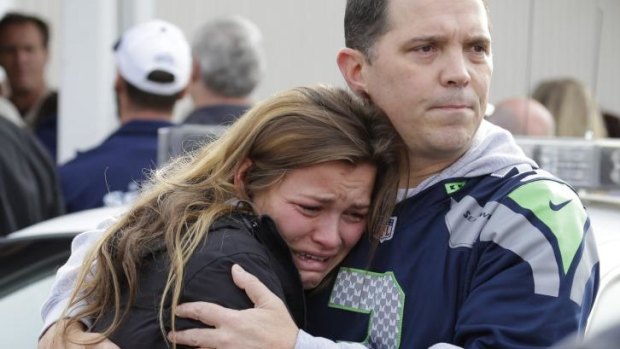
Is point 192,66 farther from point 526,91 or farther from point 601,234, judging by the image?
point 601,234

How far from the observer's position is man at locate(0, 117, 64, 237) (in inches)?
190

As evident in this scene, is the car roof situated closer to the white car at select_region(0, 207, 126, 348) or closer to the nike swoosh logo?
the white car at select_region(0, 207, 126, 348)

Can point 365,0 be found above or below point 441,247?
above

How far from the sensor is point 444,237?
2309mm

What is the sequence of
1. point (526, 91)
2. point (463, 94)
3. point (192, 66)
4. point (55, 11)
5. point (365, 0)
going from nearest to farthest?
point (463, 94) < point (365, 0) < point (526, 91) < point (192, 66) < point (55, 11)

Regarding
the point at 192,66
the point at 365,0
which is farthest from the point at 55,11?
the point at 365,0

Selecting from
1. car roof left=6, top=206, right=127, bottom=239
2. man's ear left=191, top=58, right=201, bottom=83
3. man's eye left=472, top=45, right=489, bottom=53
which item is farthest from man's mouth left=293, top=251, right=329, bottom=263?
man's ear left=191, top=58, right=201, bottom=83

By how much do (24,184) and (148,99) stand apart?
769mm

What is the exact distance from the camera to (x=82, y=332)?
235cm

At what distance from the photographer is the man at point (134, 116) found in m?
4.92

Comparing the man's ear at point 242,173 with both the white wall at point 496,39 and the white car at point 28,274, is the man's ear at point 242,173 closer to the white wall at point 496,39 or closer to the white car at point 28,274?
the white car at point 28,274

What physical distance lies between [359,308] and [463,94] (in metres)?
0.46

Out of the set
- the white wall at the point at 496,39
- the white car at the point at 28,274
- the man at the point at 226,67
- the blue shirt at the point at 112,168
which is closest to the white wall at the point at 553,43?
the white wall at the point at 496,39

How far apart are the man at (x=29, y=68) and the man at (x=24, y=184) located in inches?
89.8
